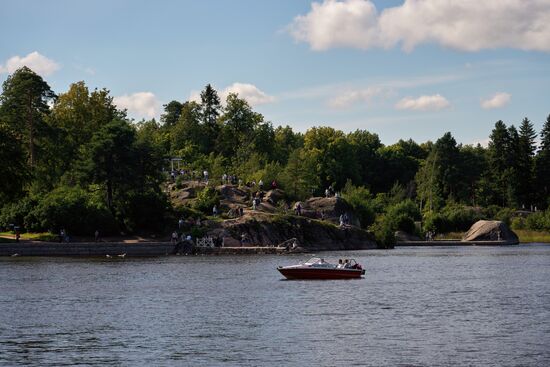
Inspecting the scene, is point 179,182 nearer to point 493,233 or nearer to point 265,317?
point 493,233

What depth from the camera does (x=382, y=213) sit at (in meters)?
146

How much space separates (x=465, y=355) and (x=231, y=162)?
11690 cm

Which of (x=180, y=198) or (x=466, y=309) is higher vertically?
(x=180, y=198)

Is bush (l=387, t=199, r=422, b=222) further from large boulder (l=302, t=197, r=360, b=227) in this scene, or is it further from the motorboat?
the motorboat

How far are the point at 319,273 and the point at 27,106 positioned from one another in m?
65.4

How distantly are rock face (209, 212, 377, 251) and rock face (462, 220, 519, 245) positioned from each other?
30525 mm

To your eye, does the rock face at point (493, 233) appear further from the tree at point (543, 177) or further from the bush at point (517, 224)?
the tree at point (543, 177)

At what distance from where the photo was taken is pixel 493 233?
5266 inches

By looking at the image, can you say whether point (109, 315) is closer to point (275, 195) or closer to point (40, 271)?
point (40, 271)

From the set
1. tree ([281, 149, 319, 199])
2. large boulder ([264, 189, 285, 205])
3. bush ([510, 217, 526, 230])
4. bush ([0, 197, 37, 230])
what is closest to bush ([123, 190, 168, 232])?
bush ([0, 197, 37, 230])

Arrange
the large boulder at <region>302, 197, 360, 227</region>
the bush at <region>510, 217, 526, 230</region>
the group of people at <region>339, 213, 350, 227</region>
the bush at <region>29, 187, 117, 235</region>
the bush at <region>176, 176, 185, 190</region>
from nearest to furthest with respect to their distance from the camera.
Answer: the bush at <region>29, 187, 117, 235</region> < the group of people at <region>339, 213, 350, 227</region> < the large boulder at <region>302, 197, 360, 227</region> < the bush at <region>176, 176, 185, 190</region> < the bush at <region>510, 217, 526, 230</region>

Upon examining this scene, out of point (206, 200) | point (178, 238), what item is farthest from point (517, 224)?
point (178, 238)

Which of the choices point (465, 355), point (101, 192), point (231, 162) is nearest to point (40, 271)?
point (101, 192)

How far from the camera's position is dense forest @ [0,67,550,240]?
335ft
